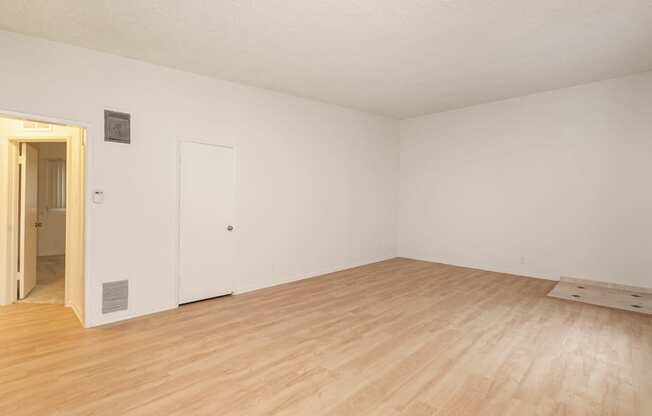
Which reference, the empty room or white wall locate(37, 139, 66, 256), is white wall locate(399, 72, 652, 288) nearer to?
the empty room

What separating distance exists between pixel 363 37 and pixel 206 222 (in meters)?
3.02

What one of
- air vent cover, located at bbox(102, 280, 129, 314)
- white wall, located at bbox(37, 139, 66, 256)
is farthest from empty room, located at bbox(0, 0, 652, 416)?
white wall, located at bbox(37, 139, 66, 256)

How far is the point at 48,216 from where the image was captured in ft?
27.0

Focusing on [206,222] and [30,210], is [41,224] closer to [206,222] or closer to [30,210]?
[30,210]

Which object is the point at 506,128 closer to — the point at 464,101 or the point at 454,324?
A: the point at 464,101

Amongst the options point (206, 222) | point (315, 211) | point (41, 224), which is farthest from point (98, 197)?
point (315, 211)

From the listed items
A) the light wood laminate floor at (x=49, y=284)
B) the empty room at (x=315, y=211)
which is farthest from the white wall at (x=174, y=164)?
the light wood laminate floor at (x=49, y=284)

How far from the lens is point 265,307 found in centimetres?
425

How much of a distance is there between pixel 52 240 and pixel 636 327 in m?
11.1

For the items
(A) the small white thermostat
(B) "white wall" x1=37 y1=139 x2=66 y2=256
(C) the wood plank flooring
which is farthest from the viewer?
(B) "white wall" x1=37 y1=139 x2=66 y2=256

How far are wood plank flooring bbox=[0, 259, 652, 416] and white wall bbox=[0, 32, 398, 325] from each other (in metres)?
0.79

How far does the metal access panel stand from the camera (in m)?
3.71

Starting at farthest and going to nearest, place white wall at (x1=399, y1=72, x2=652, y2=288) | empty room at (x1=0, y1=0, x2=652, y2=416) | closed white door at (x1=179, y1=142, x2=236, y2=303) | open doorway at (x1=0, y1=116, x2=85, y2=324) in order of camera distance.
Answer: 1. white wall at (x1=399, y1=72, x2=652, y2=288)
2. closed white door at (x1=179, y1=142, x2=236, y2=303)
3. open doorway at (x1=0, y1=116, x2=85, y2=324)
4. empty room at (x1=0, y1=0, x2=652, y2=416)

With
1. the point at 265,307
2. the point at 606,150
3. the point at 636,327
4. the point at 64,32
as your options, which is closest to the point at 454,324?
the point at 636,327
